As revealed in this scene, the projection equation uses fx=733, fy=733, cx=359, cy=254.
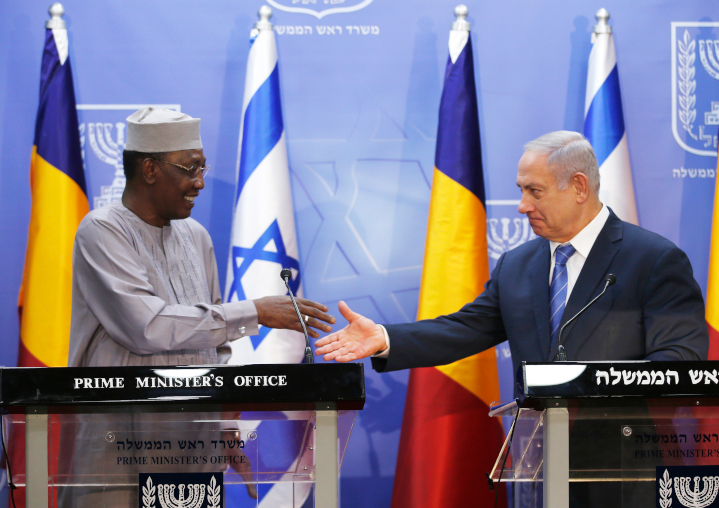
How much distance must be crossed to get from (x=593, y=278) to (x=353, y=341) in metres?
0.79

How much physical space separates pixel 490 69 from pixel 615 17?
2.25 ft

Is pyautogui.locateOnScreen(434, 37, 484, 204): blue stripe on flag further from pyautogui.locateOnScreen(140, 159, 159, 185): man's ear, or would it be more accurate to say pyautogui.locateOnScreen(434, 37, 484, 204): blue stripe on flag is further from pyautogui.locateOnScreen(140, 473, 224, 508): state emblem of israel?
pyautogui.locateOnScreen(140, 473, 224, 508): state emblem of israel

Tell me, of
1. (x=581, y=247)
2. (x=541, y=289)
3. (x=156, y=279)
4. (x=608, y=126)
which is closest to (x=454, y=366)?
(x=541, y=289)

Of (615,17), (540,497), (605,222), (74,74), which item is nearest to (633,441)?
(540,497)

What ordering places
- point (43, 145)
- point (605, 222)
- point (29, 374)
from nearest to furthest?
point (29, 374), point (605, 222), point (43, 145)

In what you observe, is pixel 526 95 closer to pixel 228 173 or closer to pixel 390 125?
pixel 390 125

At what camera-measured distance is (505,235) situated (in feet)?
12.0

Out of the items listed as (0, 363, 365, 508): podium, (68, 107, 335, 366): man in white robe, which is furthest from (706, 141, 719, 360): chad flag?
(0, 363, 365, 508): podium

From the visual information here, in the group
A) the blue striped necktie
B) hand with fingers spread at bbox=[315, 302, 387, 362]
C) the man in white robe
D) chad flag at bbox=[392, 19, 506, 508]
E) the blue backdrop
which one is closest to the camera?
the man in white robe

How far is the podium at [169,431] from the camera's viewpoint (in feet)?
5.24

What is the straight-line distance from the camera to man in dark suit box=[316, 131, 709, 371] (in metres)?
2.26

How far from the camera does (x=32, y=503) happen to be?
1604 mm

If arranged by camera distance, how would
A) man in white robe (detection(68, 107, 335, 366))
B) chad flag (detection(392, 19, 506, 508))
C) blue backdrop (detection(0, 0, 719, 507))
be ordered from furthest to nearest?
blue backdrop (detection(0, 0, 719, 507)) → chad flag (detection(392, 19, 506, 508)) → man in white robe (detection(68, 107, 335, 366))

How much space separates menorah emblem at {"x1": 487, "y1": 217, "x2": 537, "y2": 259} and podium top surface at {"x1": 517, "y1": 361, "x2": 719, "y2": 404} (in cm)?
205
